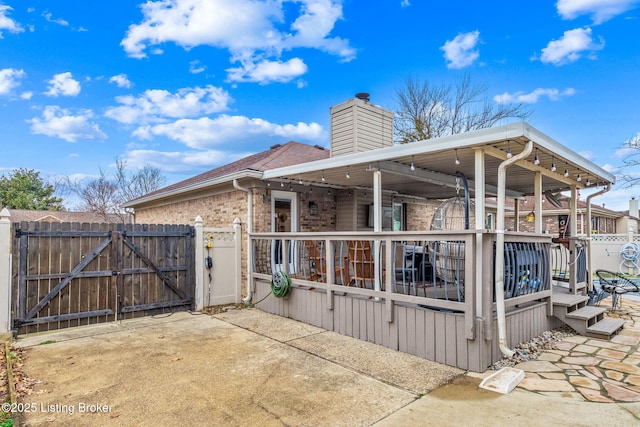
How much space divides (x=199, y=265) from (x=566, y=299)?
624 cm

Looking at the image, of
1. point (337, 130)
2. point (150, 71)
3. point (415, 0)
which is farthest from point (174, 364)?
point (150, 71)

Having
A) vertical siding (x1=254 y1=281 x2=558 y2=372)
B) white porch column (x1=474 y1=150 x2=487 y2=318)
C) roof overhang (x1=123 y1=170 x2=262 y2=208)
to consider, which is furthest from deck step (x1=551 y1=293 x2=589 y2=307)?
A: roof overhang (x1=123 y1=170 x2=262 y2=208)

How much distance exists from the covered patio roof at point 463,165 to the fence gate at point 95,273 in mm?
2443

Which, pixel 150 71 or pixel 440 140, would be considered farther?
pixel 150 71

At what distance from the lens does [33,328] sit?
5.32 meters

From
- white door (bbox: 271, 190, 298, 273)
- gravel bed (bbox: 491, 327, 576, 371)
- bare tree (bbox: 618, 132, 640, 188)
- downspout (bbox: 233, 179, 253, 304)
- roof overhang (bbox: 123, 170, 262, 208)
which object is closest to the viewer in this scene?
gravel bed (bbox: 491, 327, 576, 371)

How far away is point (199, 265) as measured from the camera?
22.8ft

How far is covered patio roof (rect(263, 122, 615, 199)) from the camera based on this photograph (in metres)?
4.24

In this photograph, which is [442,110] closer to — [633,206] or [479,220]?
[633,206]

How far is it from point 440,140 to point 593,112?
12.6 meters

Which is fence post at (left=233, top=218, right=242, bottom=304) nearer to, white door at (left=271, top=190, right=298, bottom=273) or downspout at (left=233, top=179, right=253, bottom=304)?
downspout at (left=233, top=179, right=253, bottom=304)

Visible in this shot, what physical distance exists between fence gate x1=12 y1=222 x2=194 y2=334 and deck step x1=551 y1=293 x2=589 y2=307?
6.15m

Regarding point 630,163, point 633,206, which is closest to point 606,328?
point 630,163

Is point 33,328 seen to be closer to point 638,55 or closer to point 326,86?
point 326,86
